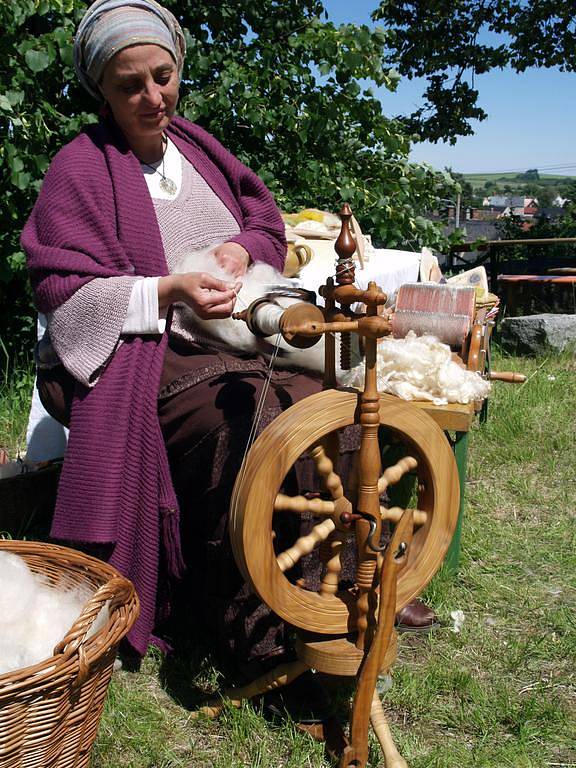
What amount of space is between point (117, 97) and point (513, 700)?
192 cm

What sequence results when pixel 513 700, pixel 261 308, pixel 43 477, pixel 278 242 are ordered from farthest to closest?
pixel 43 477 → pixel 278 242 → pixel 513 700 → pixel 261 308

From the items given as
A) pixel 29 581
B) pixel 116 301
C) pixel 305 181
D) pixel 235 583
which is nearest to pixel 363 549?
pixel 235 583

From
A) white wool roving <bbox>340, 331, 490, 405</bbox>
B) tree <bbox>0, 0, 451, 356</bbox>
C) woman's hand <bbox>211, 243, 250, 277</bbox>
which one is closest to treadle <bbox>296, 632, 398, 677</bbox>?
white wool roving <bbox>340, 331, 490, 405</bbox>

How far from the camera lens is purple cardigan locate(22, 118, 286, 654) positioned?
1895 mm

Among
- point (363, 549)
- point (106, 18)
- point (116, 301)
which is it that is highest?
point (106, 18)

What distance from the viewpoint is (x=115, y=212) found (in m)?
2.02

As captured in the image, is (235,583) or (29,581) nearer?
(29,581)

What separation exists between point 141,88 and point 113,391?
82 centimetres

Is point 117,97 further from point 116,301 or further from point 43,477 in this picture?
point 43,477

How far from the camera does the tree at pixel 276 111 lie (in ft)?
11.3

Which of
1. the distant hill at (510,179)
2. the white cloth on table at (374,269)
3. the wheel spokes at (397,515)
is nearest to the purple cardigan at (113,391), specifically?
the wheel spokes at (397,515)

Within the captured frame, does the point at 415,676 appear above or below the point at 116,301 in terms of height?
below

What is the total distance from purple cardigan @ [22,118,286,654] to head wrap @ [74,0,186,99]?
205mm

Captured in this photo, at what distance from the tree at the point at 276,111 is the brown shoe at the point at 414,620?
2353 mm
